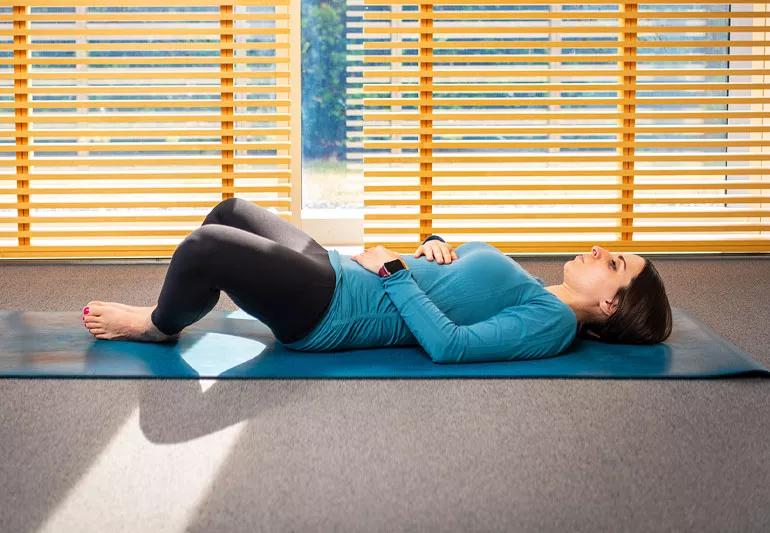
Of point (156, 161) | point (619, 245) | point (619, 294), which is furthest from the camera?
point (619, 245)

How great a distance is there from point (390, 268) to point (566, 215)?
2.60m

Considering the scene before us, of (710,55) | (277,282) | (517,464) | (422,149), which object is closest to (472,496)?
(517,464)

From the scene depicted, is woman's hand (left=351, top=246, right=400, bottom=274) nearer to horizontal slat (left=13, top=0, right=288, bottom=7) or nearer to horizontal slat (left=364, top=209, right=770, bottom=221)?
horizontal slat (left=364, top=209, right=770, bottom=221)

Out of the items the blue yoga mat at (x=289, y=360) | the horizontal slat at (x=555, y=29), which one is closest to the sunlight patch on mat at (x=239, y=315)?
the blue yoga mat at (x=289, y=360)

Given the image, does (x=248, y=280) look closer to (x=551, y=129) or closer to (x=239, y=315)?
(x=239, y=315)

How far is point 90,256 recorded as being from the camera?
5.01 meters

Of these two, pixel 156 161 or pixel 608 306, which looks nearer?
pixel 608 306

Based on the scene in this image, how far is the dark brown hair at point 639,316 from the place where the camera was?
2.69 meters

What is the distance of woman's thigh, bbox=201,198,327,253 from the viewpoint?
2959mm

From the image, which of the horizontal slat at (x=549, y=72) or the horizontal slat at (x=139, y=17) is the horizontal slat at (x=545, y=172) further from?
the horizontal slat at (x=139, y=17)

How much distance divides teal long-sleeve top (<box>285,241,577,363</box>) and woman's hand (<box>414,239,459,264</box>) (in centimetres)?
2

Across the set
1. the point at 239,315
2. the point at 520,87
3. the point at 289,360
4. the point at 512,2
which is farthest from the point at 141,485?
the point at 512,2

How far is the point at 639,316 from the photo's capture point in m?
2.80

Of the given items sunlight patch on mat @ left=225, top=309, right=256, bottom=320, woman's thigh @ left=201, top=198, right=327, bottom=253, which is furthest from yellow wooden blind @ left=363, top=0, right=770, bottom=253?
woman's thigh @ left=201, top=198, right=327, bottom=253
